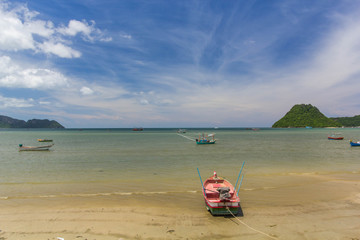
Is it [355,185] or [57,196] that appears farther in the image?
[355,185]

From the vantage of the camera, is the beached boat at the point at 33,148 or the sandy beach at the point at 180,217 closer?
the sandy beach at the point at 180,217

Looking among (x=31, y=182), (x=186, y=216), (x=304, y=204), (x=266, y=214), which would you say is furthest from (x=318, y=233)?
(x=31, y=182)

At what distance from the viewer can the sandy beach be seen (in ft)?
26.2

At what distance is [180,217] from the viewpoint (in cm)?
949

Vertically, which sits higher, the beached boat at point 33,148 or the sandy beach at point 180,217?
the sandy beach at point 180,217

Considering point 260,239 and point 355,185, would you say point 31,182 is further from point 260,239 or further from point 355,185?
point 355,185

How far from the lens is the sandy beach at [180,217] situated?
800cm

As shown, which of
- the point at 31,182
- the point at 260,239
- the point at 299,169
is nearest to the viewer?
the point at 260,239

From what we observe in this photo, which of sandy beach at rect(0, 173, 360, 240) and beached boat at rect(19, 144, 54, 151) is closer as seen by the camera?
sandy beach at rect(0, 173, 360, 240)

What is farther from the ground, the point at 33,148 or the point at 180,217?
the point at 180,217

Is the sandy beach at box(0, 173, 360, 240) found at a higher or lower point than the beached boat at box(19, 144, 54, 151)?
higher

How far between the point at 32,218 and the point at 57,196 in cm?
360

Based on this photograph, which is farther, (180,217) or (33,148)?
(33,148)

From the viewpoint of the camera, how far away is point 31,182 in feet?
54.2
